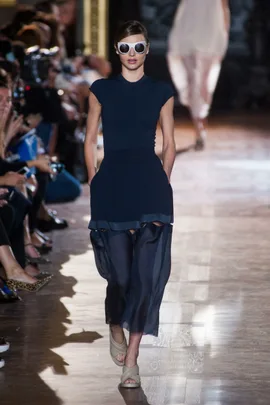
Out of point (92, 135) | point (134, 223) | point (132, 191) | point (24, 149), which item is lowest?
point (24, 149)

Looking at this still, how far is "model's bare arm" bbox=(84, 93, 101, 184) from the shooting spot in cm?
500

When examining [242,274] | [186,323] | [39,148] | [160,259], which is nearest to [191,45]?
[39,148]

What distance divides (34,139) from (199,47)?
5690 mm

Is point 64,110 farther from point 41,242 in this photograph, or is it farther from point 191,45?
point 191,45

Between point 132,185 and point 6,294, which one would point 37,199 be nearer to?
point 6,294

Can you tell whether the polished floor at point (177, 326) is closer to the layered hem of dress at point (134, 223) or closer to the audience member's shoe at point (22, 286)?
the audience member's shoe at point (22, 286)

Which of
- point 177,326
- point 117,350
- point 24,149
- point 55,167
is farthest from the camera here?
point 24,149

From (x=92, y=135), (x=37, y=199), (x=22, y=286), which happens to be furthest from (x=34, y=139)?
(x=92, y=135)

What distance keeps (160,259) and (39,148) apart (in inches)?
121

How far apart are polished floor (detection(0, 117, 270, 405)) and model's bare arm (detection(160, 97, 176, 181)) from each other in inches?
31.5

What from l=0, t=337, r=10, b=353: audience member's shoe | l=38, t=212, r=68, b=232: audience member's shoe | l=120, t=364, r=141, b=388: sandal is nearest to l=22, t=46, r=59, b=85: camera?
l=38, t=212, r=68, b=232: audience member's shoe

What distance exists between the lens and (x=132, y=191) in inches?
194

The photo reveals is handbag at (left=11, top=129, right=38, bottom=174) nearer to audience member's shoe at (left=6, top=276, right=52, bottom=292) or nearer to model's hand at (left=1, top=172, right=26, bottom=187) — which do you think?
model's hand at (left=1, top=172, right=26, bottom=187)

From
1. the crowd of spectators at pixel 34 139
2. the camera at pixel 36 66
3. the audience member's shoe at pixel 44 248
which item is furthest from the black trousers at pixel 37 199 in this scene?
the camera at pixel 36 66
